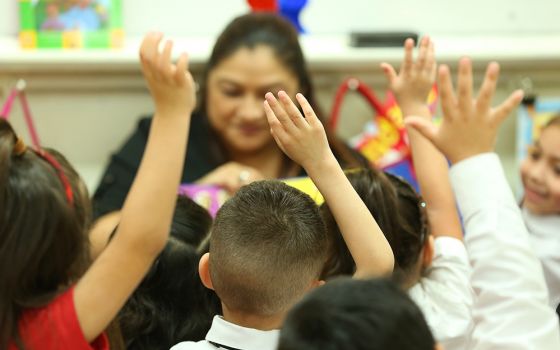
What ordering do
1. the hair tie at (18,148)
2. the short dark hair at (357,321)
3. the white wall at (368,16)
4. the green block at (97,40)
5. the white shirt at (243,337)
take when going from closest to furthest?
the short dark hair at (357,321), the white shirt at (243,337), the hair tie at (18,148), the green block at (97,40), the white wall at (368,16)

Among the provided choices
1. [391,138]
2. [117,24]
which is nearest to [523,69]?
[391,138]

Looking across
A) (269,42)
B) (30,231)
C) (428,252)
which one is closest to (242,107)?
(269,42)

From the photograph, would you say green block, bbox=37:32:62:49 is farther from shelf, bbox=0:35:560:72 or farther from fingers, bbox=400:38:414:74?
fingers, bbox=400:38:414:74

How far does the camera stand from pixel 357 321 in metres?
0.60

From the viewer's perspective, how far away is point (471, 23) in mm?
2299

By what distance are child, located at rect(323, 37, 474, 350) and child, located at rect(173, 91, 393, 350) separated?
148mm

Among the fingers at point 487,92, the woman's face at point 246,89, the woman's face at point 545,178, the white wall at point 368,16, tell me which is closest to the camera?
the fingers at point 487,92

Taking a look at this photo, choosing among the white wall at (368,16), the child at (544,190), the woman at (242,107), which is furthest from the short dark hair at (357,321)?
the white wall at (368,16)

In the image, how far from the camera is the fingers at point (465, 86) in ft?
3.19

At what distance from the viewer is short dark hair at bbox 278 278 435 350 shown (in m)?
0.59

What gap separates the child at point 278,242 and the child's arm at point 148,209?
16 cm

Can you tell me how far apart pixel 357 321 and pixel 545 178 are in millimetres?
1078

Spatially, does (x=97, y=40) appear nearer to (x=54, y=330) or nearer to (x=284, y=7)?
(x=284, y=7)

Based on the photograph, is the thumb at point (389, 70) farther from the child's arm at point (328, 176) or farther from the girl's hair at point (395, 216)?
the child's arm at point (328, 176)
